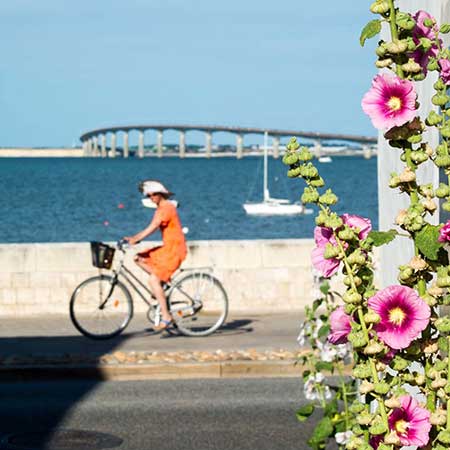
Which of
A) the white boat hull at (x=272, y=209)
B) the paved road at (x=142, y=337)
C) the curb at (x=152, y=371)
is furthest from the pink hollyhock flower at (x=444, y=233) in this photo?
the white boat hull at (x=272, y=209)

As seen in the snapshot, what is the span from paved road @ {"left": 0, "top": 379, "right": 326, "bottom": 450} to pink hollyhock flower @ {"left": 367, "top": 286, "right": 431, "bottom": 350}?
6.52m

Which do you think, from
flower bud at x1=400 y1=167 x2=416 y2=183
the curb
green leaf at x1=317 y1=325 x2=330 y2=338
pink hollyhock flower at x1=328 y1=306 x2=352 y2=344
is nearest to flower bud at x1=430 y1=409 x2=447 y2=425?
pink hollyhock flower at x1=328 y1=306 x2=352 y2=344

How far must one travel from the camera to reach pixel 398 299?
3049 mm

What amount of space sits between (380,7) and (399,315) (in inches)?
25.1

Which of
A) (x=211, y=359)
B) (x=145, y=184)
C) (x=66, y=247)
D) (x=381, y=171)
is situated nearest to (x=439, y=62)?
(x=381, y=171)

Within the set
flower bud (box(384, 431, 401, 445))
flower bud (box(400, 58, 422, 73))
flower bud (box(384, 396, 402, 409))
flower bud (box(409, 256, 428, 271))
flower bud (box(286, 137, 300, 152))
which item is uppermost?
flower bud (box(400, 58, 422, 73))

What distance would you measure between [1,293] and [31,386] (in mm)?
4943

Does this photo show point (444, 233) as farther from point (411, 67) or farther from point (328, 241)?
point (411, 67)

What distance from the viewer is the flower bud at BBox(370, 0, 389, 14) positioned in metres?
3.07

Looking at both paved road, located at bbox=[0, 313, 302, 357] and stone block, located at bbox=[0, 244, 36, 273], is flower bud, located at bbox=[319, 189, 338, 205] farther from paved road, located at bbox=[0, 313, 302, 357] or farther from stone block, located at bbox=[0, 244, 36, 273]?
stone block, located at bbox=[0, 244, 36, 273]

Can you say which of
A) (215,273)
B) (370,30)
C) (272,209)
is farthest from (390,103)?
(272,209)

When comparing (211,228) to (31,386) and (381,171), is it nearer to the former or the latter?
(31,386)

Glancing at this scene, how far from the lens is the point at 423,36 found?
323 centimetres

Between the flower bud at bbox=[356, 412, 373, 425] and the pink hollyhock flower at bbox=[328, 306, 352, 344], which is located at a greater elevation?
the pink hollyhock flower at bbox=[328, 306, 352, 344]
